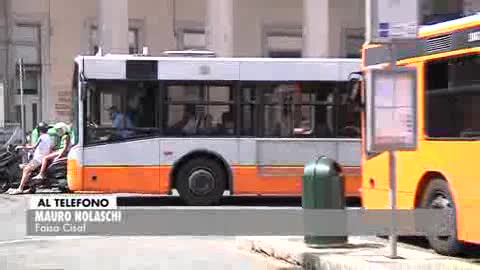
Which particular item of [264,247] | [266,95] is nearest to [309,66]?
[266,95]

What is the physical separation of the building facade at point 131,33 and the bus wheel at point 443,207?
20705 millimetres

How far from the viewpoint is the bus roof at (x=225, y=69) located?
1627 centimetres

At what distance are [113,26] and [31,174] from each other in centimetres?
1149

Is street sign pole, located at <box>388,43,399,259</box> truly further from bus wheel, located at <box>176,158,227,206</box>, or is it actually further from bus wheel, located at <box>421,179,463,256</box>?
bus wheel, located at <box>176,158,227,206</box>

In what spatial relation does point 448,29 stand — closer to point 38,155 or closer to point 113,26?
point 38,155

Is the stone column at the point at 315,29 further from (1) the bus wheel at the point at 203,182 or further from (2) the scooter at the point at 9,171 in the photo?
(1) the bus wheel at the point at 203,182

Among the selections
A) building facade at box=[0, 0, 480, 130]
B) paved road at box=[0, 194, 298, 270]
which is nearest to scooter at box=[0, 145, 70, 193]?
paved road at box=[0, 194, 298, 270]

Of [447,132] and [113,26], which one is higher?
[113,26]

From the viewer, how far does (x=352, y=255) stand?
31.8ft

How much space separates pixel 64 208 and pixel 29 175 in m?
9.77

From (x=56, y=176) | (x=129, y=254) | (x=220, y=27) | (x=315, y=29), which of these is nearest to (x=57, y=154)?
(x=56, y=176)

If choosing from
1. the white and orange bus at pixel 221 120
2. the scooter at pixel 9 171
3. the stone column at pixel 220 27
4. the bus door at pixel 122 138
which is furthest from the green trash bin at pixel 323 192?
the stone column at pixel 220 27

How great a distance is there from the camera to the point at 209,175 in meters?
16.3

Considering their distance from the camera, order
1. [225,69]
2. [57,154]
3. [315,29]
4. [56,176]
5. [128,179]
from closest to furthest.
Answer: [128,179] → [225,69] → [56,176] → [57,154] → [315,29]
